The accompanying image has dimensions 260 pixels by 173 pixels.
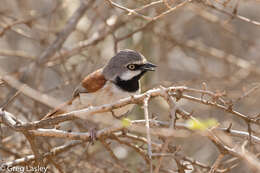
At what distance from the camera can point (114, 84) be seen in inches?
205

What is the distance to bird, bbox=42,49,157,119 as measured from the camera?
5.09 metres

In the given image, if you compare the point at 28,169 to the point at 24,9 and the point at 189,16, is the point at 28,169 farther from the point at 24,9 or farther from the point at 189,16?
the point at 189,16

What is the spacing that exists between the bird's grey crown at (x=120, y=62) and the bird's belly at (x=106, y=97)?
221 millimetres

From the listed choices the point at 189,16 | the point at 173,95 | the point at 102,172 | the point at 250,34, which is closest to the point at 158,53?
the point at 189,16

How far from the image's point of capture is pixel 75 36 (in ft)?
28.6

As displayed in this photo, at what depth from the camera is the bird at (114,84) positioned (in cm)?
509

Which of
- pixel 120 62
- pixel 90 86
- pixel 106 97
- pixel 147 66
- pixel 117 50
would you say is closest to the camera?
pixel 106 97

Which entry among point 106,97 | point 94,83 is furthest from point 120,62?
point 106,97

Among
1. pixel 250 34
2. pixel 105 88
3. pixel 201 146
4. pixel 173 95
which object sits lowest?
pixel 201 146

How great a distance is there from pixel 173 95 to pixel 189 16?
5975 millimetres

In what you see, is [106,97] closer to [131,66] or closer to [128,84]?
[128,84]

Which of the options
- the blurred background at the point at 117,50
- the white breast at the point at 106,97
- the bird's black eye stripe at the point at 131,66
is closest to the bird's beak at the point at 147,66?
the bird's black eye stripe at the point at 131,66

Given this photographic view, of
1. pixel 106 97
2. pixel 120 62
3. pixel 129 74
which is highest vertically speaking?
pixel 120 62

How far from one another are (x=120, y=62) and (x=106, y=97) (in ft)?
A: 2.02
